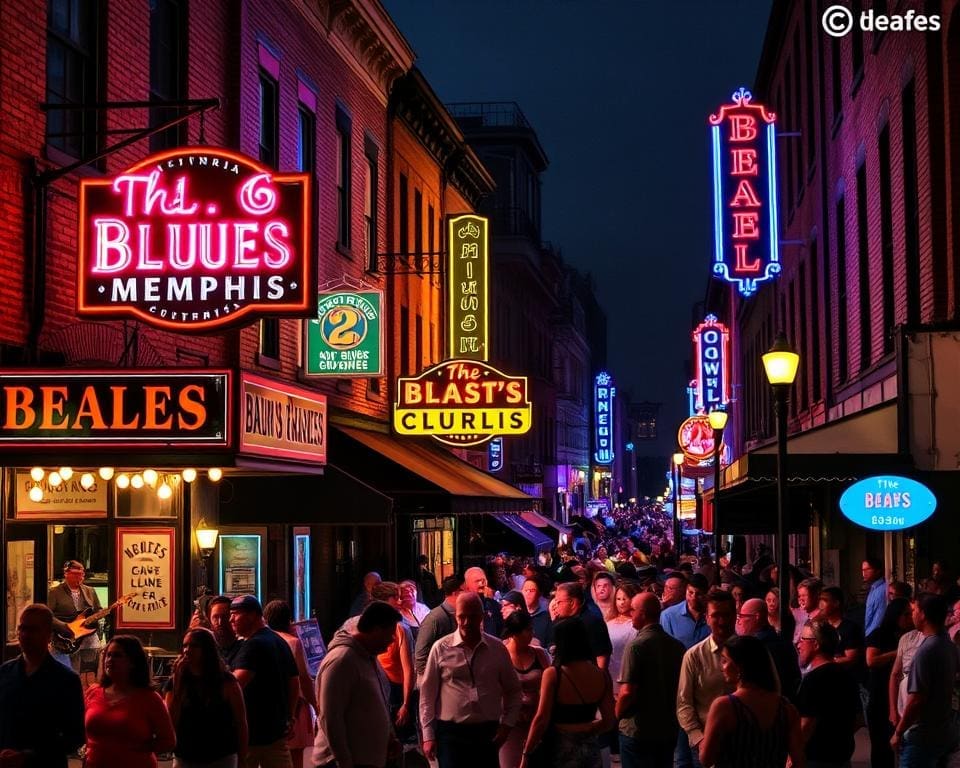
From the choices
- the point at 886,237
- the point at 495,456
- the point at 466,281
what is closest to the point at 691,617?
the point at 886,237

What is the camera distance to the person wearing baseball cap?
10.1 metres

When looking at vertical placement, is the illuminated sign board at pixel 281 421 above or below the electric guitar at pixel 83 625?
above

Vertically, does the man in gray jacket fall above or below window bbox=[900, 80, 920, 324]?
below

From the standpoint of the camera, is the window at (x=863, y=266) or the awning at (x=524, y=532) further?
the awning at (x=524, y=532)

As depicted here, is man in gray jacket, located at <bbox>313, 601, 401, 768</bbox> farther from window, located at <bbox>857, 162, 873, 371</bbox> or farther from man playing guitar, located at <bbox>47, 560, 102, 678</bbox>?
window, located at <bbox>857, 162, 873, 371</bbox>

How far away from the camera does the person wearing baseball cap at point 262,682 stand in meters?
10.1

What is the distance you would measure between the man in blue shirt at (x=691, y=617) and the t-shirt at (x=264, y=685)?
405 centimetres

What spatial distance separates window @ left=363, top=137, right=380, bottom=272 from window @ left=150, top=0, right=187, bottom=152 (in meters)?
9.20

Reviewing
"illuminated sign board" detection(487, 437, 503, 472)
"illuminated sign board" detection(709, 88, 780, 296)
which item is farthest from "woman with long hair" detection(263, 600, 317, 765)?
"illuminated sign board" detection(487, 437, 503, 472)

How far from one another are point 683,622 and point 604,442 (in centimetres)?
8846

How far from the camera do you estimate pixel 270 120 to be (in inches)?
850

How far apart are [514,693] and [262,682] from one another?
1740mm

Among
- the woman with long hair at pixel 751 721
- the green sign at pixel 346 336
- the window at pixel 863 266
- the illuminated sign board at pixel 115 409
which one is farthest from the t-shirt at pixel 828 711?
the window at pixel 863 266

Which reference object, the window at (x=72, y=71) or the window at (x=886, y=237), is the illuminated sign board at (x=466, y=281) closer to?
the window at (x=886, y=237)
